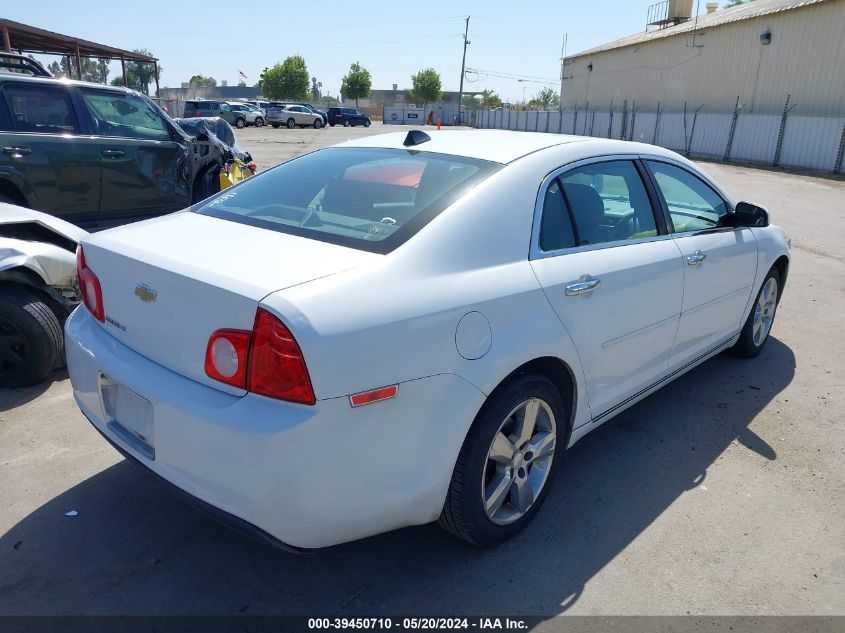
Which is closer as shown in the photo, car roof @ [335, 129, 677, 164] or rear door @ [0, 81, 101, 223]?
car roof @ [335, 129, 677, 164]

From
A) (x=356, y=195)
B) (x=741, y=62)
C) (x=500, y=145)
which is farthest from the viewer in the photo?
(x=741, y=62)

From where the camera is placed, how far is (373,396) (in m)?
2.04

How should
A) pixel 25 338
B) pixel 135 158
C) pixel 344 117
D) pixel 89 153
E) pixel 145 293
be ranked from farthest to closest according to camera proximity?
pixel 344 117 → pixel 135 158 → pixel 89 153 → pixel 25 338 → pixel 145 293

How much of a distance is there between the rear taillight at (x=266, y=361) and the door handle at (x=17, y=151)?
198 inches

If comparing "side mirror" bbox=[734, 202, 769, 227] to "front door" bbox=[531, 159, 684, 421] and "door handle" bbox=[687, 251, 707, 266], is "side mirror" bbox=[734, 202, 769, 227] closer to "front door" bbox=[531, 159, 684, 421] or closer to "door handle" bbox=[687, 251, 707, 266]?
"door handle" bbox=[687, 251, 707, 266]

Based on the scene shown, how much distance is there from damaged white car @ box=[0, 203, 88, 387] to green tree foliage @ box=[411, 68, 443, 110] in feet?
280

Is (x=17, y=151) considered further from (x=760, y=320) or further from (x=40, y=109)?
(x=760, y=320)

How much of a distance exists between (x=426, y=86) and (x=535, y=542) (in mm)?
89084

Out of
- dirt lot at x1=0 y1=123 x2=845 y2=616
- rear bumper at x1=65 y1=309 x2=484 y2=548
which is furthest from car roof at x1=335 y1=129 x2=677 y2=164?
dirt lot at x1=0 y1=123 x2=845 y2=616

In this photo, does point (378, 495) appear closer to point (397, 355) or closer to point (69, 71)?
point (397, 355)

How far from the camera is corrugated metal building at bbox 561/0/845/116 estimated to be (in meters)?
25.2

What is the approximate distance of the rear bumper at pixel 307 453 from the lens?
6.44 feet

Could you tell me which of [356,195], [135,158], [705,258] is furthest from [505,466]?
[135,158]

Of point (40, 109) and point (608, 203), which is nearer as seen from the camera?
point (608, 203)
